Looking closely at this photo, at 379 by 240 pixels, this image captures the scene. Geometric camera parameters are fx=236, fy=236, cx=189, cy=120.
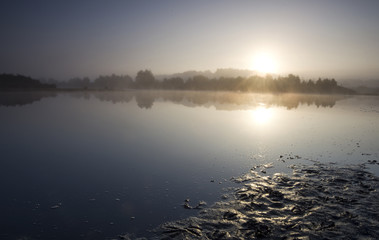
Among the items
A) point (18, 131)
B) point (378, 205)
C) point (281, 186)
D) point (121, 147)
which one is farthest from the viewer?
point (18, 131)

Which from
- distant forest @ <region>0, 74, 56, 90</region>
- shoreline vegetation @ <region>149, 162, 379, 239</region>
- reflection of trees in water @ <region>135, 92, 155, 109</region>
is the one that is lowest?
shoreline vegetation @ <region>149, 162, 379, 239</region>

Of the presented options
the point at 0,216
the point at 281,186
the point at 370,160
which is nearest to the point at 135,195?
the point at 0,216

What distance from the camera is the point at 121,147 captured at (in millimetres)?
18453

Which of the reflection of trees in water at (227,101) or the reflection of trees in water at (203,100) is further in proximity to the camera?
the reflection of trees in water at (227,101)

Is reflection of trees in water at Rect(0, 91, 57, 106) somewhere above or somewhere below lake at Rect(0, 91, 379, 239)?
above

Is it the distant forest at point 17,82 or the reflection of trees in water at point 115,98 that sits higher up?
the distant forest at point 17,82

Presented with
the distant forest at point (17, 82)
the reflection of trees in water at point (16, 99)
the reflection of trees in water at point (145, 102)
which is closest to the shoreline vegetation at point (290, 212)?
the reflection of trees in water at point (145, 102)

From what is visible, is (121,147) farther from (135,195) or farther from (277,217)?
(277,217)

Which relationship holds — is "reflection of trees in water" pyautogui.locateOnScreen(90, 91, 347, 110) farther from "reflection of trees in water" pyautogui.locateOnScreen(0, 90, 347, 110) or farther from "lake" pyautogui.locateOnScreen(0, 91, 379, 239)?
"lake" pyautogui.locateOnScreen(0, 91, 379, 239)

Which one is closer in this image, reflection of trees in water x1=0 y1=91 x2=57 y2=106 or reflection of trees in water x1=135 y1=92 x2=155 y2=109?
reflection of trees in water x1=0 y1=91 x2=57 y2=106

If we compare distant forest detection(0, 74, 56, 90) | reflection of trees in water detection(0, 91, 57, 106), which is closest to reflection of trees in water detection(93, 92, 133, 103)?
reflection of trees in water detection(0, 91, 57, 106)

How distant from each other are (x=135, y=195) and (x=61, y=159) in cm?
801

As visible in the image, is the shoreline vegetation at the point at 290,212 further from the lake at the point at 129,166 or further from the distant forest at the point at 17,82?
the distant forest at the point at 17,82

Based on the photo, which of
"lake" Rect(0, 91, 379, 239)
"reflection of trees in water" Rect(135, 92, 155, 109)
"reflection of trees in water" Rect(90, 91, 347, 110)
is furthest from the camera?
"reflection of trees in water" Rect(90, 91, 347, 110)
